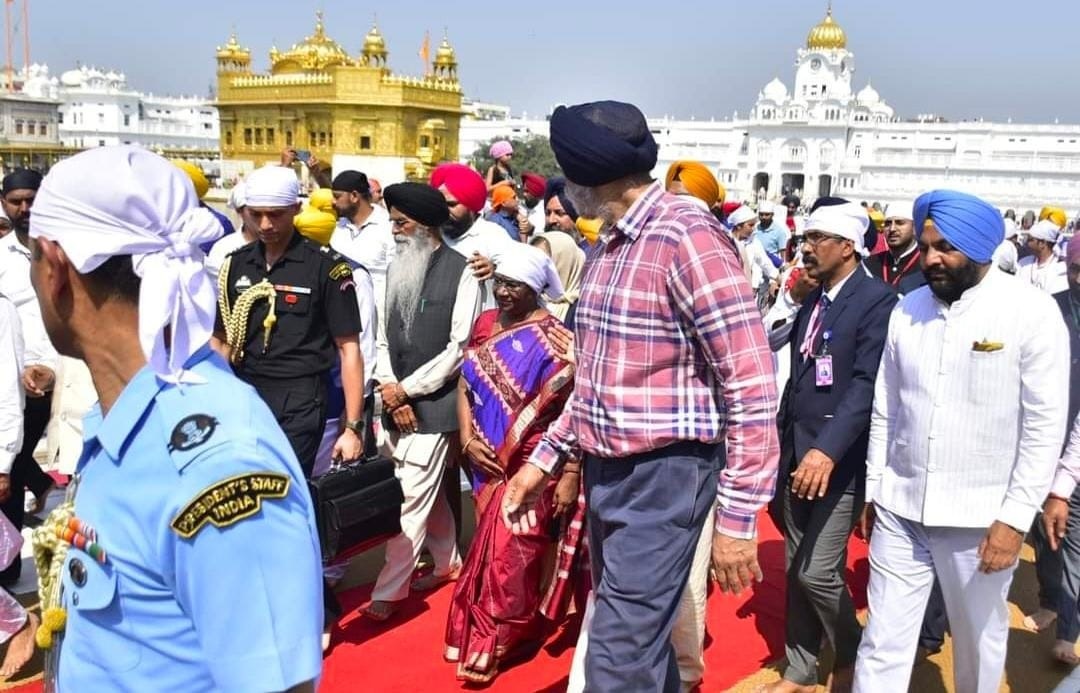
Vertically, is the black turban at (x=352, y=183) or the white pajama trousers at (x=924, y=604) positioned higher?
the black turban at (x=352, y=183)

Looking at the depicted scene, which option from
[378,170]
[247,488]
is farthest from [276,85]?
[247,488]

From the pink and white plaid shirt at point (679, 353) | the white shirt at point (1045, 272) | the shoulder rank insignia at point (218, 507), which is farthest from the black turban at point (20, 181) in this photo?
the white shirt at point (1045, 272)

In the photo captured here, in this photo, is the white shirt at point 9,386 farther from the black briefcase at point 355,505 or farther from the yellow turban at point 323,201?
the yellow turban at point 323,201

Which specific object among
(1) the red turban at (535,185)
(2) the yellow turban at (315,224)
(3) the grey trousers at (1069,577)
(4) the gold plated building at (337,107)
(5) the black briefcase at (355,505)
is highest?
(4) the gold plated building at (337,107)

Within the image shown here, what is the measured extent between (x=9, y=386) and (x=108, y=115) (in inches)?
3971

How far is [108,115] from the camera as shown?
91812 millimetres

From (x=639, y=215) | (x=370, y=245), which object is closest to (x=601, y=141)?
(x=639, y=215)

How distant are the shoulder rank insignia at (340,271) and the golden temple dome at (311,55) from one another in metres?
40.9

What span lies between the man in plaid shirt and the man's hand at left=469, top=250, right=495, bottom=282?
166 cm

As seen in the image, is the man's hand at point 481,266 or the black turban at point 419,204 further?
the black turban at point 419,204

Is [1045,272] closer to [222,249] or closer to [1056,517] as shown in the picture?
[1056,517]

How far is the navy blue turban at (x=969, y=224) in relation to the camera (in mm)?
2938

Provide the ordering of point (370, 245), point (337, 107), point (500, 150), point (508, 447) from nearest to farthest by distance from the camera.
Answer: point (508, 447), point (370, 245), point (500, 150), point (337, 107)

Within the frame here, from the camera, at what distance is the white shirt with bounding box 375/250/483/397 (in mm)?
4230
